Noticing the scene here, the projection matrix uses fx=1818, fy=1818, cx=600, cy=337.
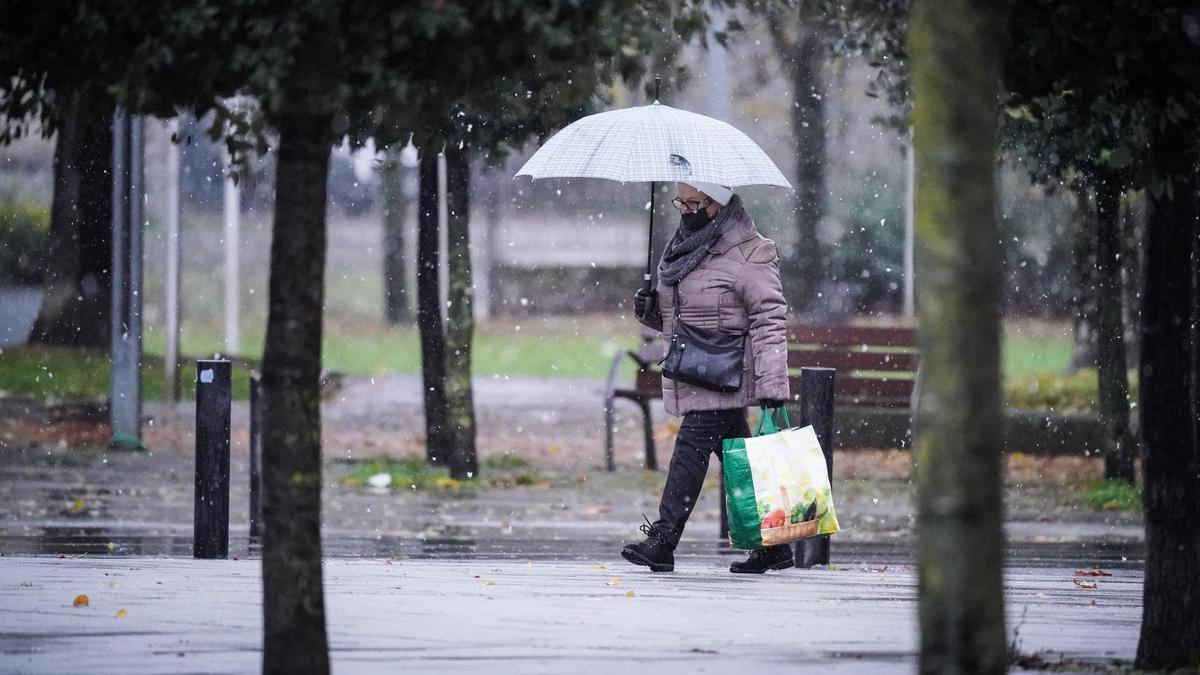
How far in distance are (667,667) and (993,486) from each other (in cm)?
175

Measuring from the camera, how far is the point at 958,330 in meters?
4.16

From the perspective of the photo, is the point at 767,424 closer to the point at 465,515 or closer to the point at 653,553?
the point at 653,553

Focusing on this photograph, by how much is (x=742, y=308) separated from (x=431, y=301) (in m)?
5.95

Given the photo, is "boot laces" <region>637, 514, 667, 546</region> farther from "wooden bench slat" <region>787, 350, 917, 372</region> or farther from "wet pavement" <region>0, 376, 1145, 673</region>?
"wooden bench slat" <region>787, 350, 917, 372</region>

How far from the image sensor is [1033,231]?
27562 millimetres

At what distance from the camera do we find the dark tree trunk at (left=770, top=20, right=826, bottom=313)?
26.0 meters

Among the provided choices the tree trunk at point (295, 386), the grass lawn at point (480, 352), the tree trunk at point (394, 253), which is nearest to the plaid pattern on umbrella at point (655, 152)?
the tree trunk at point (295, 386)

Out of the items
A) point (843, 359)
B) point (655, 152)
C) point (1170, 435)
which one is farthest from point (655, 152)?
point (843, 359)

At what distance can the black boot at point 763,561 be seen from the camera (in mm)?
8266

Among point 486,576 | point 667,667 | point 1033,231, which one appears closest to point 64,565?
point 486,576

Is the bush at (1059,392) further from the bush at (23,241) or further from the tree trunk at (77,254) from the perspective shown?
the bush at (23,241)

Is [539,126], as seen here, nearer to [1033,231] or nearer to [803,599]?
[803,599]

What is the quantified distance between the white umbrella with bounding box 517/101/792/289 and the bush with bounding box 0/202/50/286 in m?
13.5

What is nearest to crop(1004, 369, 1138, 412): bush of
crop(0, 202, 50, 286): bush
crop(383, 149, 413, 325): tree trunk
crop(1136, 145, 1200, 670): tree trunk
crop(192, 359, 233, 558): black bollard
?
crop(192, 359, 233, 558): black bollard
